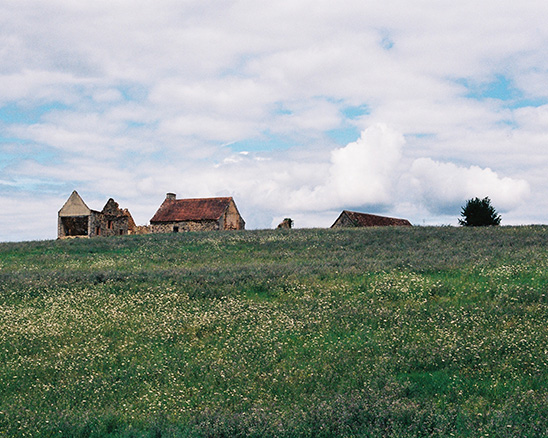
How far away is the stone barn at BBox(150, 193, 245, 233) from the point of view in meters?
71.3

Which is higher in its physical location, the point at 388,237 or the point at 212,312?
the point at 388,237

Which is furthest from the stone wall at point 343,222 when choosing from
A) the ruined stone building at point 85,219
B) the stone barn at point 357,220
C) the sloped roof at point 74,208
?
the sloped roof at point 74,208

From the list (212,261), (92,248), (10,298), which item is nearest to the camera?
(10,298)

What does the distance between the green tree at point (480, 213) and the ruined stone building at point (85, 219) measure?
48.1m

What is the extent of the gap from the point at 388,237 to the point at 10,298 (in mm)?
24599

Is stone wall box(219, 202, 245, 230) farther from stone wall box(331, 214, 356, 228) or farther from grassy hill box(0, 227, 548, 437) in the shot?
grassy hill box(0, 227, 548, 437)

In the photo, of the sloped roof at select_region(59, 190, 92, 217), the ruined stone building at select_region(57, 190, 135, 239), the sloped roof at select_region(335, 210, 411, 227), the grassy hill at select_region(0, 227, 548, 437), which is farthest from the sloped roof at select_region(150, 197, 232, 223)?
the grassy hill at select_region(0, 227, 548, 437)

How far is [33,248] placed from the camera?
3972cm

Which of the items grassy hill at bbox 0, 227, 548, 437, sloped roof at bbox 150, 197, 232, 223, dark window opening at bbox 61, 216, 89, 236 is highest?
sloped roof at bbox 150, 197, 232, 223

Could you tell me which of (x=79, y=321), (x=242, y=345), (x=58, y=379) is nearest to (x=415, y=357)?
(x=242, y=345)

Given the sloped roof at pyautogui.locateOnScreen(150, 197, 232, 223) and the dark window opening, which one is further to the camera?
the sloped roof at pyautogui.locateOnScreen(150, 197, 232, 223)

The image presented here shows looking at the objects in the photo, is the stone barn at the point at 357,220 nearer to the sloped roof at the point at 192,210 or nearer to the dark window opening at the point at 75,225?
the sloped roof at the point at 192,210

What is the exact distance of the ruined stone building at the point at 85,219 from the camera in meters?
69.9

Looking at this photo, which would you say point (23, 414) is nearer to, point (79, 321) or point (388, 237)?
point (79, 321)
